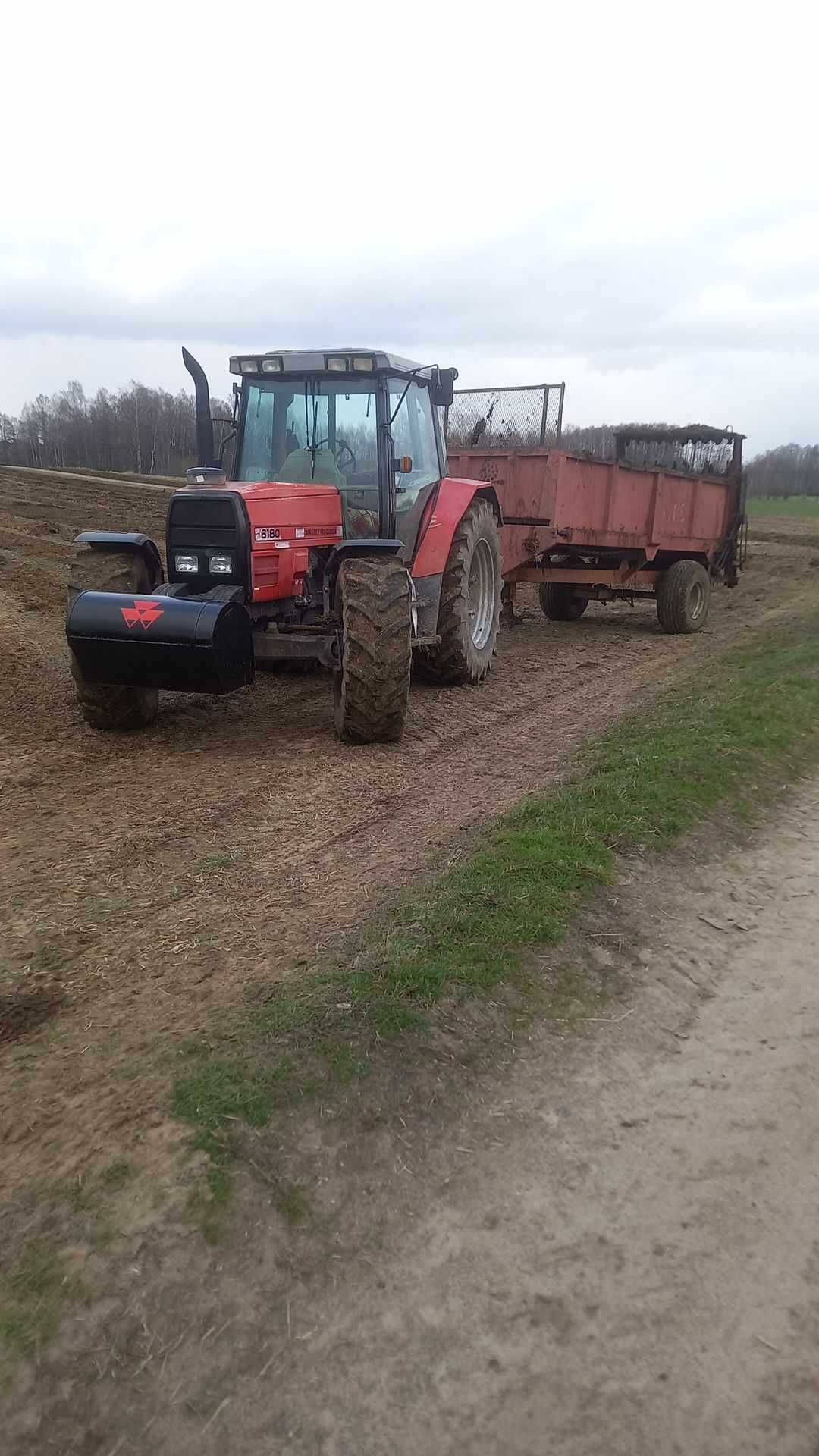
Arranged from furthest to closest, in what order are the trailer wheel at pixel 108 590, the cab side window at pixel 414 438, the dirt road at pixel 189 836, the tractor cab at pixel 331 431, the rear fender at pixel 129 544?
the cab side window at pixel 414 438 → the tractor cab at pixel 331 431 → the rear fender at pixel 129 544 → the trailer wheel at pixel 108 590 → the dirt road at pixel 189 836

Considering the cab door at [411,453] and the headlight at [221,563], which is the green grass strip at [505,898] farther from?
the headlight at [221,563]

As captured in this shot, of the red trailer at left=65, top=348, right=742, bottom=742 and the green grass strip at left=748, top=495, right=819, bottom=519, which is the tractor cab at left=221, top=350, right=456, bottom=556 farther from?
the green grass strip at left=748, top=495, right=819, bottom=519

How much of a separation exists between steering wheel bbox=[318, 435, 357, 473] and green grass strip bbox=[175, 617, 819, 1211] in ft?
9.14

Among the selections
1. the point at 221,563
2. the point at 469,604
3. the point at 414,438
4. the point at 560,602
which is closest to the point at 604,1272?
the point at 221,563

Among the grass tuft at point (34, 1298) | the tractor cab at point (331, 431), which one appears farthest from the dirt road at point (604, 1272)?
the tractor cab at point (331, 431)

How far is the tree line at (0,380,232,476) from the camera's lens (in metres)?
72.6

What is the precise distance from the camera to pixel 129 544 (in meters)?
6.81

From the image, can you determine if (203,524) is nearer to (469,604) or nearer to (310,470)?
(310,470)

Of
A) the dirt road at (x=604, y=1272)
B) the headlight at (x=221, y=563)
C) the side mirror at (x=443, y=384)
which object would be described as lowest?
the dirt road at (x=604, y=1272)

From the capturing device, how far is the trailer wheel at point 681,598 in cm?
1273

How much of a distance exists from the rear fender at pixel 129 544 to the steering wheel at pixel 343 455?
1.51 meters

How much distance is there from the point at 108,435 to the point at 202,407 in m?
76.1

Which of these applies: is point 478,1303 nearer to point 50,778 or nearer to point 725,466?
point 50,778

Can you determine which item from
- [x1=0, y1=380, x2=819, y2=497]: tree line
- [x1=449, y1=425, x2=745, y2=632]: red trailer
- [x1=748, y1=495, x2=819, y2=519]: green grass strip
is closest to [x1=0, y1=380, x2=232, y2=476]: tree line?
[x1=0, y1=380, x2=819, y2=497]: tree line
